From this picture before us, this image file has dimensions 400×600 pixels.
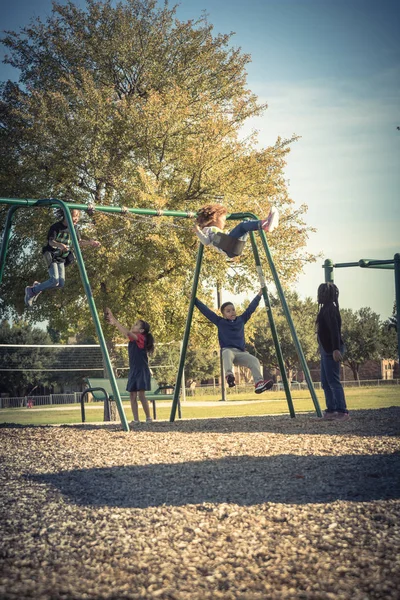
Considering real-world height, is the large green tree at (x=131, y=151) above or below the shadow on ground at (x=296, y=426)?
above

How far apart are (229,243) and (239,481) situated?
11.4ft

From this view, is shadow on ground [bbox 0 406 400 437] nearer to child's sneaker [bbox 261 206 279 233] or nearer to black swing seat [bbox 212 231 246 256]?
black swing seat [bbox 212 231 246 256]

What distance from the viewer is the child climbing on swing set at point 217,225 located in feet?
25.2

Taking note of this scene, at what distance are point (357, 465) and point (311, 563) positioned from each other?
2.24 m

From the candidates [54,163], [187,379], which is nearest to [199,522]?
[54,163]

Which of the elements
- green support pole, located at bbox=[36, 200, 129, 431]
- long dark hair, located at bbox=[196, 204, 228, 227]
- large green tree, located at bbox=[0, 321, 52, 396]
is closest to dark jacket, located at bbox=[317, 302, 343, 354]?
long dark hair, located at bbox=[196, 204, 228, 227]

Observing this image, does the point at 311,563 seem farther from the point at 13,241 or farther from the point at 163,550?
the point at 13,241

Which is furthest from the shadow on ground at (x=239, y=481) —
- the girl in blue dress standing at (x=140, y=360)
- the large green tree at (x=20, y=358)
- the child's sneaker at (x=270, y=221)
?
the large green tree at (x=20, y=358)

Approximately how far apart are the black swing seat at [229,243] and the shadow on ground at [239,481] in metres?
2.76

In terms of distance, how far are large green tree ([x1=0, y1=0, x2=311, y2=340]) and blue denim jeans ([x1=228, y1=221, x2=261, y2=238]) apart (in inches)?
269

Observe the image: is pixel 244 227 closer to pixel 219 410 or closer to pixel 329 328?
pixel 329 328

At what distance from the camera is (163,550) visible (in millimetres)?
3195

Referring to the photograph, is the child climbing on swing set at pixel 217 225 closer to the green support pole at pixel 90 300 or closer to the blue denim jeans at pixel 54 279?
the green support pole at pixel 90 300

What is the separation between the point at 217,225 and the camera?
8.07m
